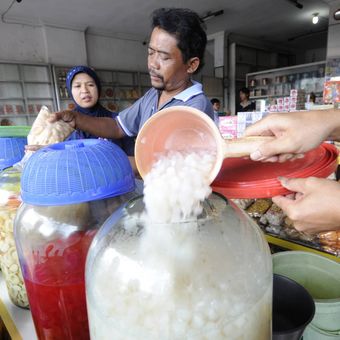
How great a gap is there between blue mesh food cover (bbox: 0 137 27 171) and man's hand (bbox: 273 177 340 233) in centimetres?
78

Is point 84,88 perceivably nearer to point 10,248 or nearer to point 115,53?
point 10,248

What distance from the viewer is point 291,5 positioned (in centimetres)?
564

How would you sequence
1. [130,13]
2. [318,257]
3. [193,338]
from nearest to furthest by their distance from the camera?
[193,338]
[318,257]
[130,13]

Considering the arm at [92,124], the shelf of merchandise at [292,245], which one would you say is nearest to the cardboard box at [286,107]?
the arm at [92,124]

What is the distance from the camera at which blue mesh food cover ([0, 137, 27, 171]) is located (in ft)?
2.79

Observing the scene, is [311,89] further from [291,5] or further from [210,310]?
[210,310]

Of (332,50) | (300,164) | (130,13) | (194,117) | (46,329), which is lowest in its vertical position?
(46,329)

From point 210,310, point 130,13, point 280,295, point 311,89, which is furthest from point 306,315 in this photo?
point 311,89

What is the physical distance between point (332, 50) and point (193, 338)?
23.3 ft

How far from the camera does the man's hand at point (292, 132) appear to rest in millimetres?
560

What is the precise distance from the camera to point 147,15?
18.4ft

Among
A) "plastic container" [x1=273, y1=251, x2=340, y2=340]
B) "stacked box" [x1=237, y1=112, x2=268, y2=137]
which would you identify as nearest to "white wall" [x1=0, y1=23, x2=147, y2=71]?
"stacked box" [x1=237, y1=112, x2=268, y2=137]

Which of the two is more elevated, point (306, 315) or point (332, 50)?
point (332, 50)

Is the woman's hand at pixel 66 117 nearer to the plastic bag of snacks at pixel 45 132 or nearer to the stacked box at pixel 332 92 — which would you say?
the plastic bag of snacks at pixel 45 132
